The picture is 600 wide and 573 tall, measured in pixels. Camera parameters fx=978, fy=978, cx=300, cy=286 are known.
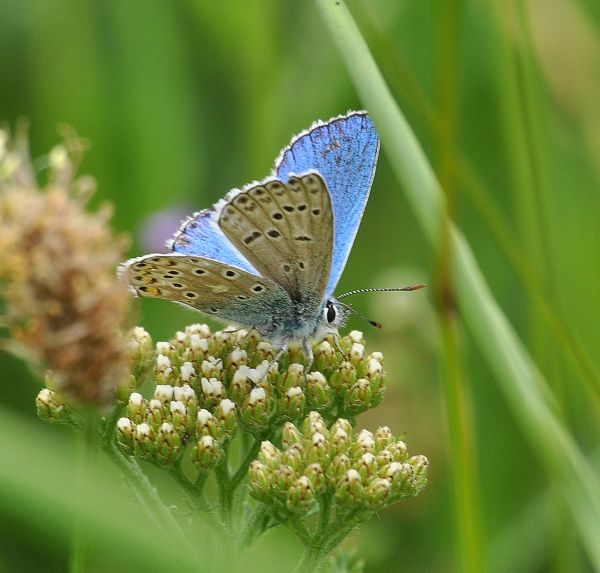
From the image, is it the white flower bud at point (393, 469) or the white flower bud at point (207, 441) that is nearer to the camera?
the white flower bud at point (393, 469)

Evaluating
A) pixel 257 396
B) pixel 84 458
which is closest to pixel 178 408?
pixel 257 396

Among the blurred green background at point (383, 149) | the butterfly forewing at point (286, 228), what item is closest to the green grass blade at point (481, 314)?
the butterfly forewing at point (286, 228)

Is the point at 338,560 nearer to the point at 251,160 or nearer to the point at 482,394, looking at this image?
the point at 482,394

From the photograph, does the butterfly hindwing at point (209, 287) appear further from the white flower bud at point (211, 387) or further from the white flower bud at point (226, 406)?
the white flower bud at point (226, 406)

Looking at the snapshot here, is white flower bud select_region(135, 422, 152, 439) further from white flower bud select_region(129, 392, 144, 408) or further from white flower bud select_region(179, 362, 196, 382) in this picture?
white flower bud select_region(179, 362, 196, 382)

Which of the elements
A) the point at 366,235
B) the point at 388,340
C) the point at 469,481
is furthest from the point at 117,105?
the point at 469,481

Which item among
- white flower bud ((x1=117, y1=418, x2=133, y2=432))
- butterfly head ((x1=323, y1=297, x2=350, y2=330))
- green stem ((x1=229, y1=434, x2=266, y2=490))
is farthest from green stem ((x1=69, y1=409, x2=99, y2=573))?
butterfly head ((x1=323, y1=297, x2=350, y2=330))

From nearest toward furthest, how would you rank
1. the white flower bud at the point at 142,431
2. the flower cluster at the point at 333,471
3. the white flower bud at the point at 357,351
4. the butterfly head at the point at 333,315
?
the flower cluster at the point at 333,471 → the white flower bud at the point at 142,431 → the white flower bud at the point at 357,351 → the butterfly head at the point at 333,315
